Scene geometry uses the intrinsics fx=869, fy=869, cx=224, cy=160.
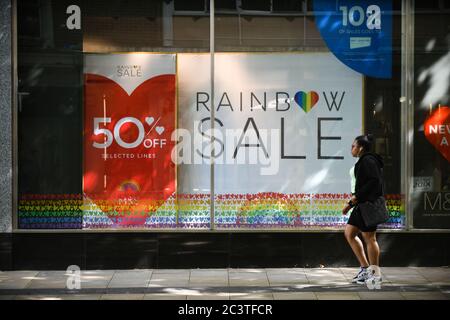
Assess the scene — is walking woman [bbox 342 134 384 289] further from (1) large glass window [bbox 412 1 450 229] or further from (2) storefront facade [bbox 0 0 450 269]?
(1) large glass window [bbox 412 1 450 229]

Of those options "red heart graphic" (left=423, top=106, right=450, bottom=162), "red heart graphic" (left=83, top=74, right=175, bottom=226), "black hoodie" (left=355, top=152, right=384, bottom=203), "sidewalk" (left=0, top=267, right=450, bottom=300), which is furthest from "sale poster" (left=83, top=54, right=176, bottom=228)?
"red heart graphic" (left=423, top=106, right=450, bottom=162)

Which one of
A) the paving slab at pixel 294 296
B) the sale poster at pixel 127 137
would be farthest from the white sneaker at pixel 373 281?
the sale poster at pixel 127 137

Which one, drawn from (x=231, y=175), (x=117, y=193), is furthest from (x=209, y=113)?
(x=117, y=193)

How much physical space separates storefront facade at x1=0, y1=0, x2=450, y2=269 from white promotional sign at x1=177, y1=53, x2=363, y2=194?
0.07 ft

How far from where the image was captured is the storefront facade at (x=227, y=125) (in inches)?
471

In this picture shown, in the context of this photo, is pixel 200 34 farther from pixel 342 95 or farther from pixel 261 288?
pixel 261 288

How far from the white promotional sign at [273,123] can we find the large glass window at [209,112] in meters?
0.02

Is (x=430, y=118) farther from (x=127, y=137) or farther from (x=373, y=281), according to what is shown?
(x=127, y=137)

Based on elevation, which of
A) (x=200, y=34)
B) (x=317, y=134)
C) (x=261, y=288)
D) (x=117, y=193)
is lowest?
(x=261, y=288)

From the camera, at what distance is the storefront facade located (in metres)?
12.0

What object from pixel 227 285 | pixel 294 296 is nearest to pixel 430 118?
pixel 294 296

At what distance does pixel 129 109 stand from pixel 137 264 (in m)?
2.15

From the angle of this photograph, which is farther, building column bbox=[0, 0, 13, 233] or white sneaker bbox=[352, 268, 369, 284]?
building column bbox=[0, 0, 13, 233]

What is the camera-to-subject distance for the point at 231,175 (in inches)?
482
